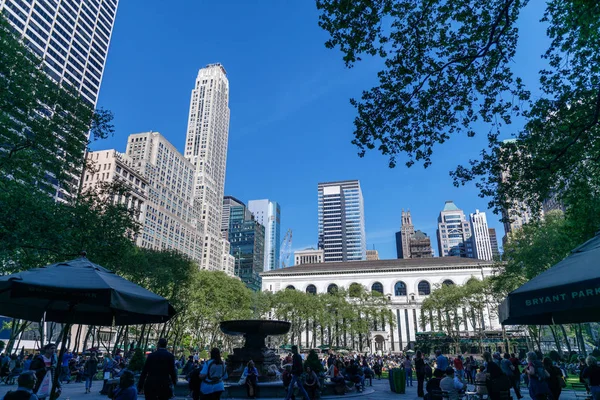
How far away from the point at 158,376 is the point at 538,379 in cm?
859

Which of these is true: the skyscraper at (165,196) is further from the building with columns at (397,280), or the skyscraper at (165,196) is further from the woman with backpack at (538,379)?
the woman with backpack at (538,379)

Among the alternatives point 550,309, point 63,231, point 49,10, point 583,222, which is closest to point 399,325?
point 583,222

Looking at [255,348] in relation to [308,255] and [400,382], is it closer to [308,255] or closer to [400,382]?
[400,382]

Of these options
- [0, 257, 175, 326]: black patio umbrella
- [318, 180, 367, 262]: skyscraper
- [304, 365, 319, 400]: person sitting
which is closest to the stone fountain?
[304, 365, 319, 400]: person sitting

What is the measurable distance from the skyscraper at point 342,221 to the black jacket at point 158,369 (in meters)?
176

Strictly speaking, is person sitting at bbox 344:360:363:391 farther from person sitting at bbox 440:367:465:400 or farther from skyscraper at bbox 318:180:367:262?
skyscraper at bbox 318:180:367:262

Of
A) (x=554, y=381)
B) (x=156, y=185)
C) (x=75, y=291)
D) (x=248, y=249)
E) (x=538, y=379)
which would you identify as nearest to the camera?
(x=75, y=291)

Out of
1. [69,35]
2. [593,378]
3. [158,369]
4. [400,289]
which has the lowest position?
[593,378]

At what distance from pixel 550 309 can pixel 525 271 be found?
116 feet

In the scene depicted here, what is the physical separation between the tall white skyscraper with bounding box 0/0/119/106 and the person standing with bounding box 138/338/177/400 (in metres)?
72.1

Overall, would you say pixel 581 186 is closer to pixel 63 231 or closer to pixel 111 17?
pixel 63 231

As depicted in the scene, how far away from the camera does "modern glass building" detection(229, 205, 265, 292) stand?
161250mm

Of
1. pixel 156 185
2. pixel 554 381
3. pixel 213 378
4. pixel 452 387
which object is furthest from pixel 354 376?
pixel 156 185

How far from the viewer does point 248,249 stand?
171m
